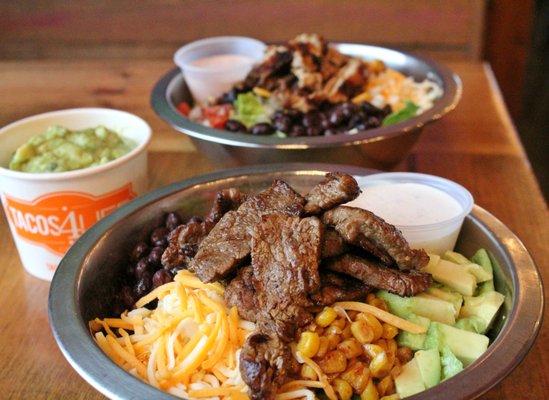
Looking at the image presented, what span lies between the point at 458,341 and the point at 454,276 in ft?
0.71

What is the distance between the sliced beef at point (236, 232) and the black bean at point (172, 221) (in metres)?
0.26

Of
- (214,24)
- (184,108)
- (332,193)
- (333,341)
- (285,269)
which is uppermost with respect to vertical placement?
(332,193)

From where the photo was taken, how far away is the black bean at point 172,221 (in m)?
2.00

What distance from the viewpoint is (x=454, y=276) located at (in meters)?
1.75

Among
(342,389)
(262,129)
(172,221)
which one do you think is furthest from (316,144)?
(342,389)

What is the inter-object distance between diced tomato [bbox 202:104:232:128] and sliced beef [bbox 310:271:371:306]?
129 centimetres

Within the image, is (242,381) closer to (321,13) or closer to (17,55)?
(321,13)

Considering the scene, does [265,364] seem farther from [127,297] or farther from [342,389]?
[127,297]

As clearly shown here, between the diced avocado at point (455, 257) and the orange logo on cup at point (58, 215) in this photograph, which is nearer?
the diced avocado at point (455, 257)

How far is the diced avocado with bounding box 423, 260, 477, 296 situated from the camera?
1734 millimetres

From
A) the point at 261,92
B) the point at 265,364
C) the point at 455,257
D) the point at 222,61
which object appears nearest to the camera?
the point at 265,364

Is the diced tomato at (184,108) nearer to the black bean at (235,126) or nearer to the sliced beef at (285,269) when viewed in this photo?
the black bean at (235,126)

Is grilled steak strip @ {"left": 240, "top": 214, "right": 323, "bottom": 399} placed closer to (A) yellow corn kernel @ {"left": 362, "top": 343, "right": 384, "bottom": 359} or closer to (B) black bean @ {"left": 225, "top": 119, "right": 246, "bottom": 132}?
(A) yellow corn kernel @ {"left": 362, "top": 343, "right": 384, "bottom": 359}

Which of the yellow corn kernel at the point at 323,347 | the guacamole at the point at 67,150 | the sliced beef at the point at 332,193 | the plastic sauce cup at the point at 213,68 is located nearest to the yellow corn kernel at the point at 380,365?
the yellow corn kernel at the point at 323,347
